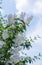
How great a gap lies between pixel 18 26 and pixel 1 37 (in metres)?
0.30

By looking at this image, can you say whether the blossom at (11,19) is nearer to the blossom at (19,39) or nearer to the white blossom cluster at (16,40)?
the white blossom cluster at (16,40)

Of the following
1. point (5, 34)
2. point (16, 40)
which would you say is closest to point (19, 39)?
point (16, 40)

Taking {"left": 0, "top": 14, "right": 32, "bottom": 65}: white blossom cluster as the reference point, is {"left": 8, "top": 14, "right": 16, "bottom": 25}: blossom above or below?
above

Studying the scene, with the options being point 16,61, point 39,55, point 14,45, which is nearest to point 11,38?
point 14,45

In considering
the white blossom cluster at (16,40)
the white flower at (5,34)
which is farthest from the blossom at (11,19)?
the white flower at (5,34)

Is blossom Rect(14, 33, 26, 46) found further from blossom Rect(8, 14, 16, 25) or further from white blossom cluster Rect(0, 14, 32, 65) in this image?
blossom Rect(8, 14, 16, 25)

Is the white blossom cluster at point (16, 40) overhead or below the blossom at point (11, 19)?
below

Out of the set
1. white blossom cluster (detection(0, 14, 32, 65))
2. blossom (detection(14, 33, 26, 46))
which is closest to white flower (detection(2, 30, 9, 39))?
white blossom cluster (detection(0, 14, 32, 65))

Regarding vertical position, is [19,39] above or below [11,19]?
below

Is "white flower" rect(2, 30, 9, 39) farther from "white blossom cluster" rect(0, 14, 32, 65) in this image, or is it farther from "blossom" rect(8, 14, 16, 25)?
"blossom" rect(8, 14, 16, 25)

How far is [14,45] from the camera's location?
11.6 ft

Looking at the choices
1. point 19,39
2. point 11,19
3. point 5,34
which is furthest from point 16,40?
point 11,19

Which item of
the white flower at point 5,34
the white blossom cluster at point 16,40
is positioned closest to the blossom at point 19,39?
the white blossom cluster at point 16,40

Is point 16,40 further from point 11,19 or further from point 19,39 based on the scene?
point 11,19
